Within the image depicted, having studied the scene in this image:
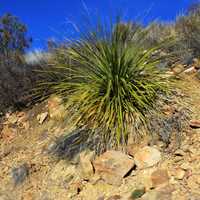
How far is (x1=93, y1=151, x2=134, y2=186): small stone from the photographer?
5.37 m

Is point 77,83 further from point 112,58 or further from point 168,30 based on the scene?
point 168,30

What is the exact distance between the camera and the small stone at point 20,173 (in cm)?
657

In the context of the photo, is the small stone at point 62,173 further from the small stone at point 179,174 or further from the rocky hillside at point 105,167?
the small stone at point 179,174

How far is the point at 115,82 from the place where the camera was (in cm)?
624

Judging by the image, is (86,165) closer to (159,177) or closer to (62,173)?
(62,173)

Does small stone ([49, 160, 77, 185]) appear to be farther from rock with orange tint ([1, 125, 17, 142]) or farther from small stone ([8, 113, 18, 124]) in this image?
small stone ([8, 113, 18, 124])

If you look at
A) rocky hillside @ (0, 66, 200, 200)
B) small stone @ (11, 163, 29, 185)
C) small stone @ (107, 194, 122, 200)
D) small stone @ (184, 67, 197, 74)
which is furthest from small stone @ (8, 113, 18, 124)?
small stone @ (107, 194, 122, 200)

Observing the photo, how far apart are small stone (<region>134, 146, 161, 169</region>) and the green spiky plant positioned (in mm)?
366

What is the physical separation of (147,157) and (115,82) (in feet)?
4.38

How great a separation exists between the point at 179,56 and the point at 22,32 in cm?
578

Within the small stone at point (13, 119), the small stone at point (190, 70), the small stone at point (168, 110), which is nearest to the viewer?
the small stone at point (168, 110)

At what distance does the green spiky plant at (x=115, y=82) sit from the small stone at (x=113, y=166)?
9.3 inches

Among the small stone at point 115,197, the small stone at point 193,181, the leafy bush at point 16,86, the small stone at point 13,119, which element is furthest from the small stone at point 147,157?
the leafy bush at point 16,86

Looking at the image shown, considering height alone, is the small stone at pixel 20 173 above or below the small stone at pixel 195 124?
below
